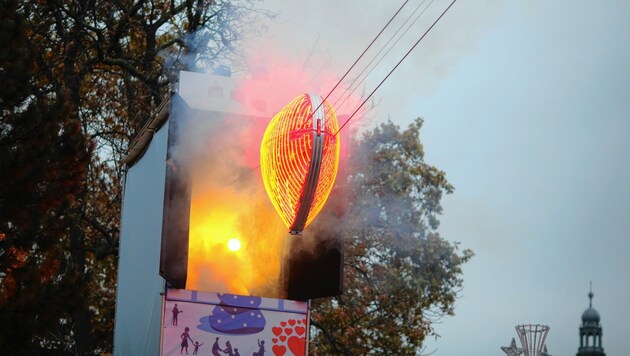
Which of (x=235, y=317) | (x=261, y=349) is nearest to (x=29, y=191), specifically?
(x=235, y=317)

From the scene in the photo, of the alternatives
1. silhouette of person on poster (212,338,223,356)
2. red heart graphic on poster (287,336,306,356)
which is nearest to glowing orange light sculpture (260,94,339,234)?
silhouette of person on poster (212,338,223,356)

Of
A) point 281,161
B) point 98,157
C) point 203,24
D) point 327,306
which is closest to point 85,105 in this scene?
point 98,157

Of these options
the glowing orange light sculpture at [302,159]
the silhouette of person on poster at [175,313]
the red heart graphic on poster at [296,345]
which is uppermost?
the glowing orange light sculpture at [302,159]

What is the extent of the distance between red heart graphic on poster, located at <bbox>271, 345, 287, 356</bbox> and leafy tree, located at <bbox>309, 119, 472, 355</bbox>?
6.34m

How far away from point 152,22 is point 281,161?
436 inches

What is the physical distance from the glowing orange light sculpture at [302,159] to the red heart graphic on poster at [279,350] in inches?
126

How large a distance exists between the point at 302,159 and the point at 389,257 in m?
11.0

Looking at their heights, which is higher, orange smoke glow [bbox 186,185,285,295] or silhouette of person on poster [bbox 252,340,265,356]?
orange smoke glow [bbox 186,185,285,295]

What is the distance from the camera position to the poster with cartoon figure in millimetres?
10508

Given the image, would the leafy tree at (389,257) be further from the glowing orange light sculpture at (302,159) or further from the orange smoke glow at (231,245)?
the glowing orange light sculpture at (302,159)

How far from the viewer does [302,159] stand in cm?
774

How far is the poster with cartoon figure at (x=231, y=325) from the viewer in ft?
34.5

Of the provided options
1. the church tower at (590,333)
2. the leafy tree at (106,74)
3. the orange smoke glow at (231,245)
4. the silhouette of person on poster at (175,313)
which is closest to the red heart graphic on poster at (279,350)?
the orange smoke glow at (231,245)

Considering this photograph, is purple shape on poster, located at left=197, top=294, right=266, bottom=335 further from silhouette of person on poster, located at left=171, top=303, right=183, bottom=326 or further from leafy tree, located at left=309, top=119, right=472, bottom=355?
leafy tree, located at left=309, top=119, right=472, bottom=355
